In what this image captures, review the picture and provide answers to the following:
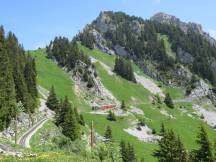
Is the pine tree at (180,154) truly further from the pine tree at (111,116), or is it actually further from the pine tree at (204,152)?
the pine tree at (111,116)

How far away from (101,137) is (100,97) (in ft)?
231

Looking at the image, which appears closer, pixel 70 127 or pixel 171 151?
pixel 171 151

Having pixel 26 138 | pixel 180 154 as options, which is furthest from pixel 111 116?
pixel 26 138

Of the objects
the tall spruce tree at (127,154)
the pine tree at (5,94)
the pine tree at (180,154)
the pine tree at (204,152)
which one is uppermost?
the pine tree at (5,94)

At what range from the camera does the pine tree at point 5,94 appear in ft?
260

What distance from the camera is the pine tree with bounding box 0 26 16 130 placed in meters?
79.1

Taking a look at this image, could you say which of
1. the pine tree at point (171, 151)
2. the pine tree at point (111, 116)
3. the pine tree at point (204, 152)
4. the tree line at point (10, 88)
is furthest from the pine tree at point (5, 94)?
the pine tree at point (111, 116)

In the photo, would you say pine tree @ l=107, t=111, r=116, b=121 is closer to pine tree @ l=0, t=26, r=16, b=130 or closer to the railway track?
the railway track

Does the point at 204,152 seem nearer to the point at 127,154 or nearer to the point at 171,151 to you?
the point at 171,151

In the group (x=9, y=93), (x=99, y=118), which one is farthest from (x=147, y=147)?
(x=9, y=93)

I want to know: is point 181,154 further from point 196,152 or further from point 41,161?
point 41,161

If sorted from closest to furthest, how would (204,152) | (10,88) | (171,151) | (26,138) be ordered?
(204,152) < (26,138) < (10,88) < (171,151)

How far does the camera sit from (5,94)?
81.2m

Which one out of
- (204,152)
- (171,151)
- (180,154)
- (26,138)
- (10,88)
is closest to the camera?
(204,152)
